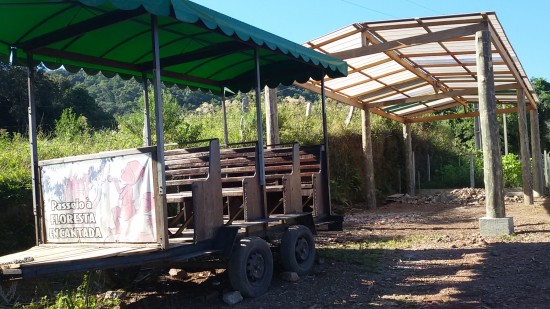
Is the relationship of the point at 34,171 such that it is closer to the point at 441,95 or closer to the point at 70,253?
the point at 70,253

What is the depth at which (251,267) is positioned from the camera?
6.39 metres

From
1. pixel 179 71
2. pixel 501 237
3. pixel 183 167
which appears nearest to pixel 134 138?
pixel 179 71

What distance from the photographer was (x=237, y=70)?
9297mm

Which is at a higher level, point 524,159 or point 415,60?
point 415,60

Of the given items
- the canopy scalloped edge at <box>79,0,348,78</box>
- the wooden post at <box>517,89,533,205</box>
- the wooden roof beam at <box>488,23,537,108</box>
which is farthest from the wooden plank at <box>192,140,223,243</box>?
Answer: the wooden post at <box>517,89,533,205</box>

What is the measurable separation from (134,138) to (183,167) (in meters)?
6.26

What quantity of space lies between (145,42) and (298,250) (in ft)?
11.7

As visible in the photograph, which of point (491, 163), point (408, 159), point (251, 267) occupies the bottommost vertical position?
point (251, 267)

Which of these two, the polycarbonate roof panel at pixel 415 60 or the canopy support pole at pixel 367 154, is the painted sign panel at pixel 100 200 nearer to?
the polycarbonate roof panel at pixel 415 60

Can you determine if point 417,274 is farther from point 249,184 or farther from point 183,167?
point 183,167

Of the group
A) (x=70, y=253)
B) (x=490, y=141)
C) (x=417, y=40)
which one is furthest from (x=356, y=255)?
(x=70, y=253)

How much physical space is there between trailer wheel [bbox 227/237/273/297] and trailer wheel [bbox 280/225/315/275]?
23.8 inches

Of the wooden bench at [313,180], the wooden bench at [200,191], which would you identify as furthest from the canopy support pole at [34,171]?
the wooden bench at [313,180]

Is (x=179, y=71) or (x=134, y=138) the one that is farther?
(x=134, y=138)
